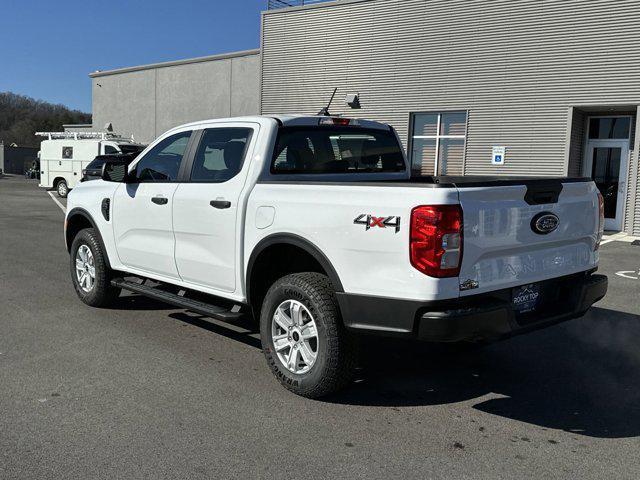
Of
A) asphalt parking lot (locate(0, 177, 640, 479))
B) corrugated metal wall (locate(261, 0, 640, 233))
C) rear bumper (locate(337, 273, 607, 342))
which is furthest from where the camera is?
corrugated metal wall (locate(261, 0, 640, 233))

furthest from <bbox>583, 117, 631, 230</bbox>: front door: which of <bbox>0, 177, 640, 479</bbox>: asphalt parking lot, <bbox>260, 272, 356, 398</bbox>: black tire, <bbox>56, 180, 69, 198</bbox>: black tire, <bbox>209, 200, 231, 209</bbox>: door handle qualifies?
<bbox>56, 180, 69, 198</bbox>: black tire

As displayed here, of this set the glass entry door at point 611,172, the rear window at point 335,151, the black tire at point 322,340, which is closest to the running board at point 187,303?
the black tire at point 322,340

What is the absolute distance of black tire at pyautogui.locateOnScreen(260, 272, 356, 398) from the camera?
13.0 feet

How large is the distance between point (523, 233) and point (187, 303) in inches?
107

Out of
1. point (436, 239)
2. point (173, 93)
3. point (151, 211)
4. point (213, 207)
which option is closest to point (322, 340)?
point (436, 239)

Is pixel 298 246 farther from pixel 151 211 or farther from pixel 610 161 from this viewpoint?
pixel 610 161

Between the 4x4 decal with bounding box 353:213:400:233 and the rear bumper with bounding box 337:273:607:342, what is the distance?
0.44 metres

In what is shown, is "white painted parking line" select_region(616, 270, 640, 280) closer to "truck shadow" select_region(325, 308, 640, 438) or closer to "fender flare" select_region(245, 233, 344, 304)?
"truck shadow" select_region(325, 308, 640, 438)

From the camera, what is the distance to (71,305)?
671cm

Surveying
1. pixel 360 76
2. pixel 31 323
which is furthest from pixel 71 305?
pixel 360 76

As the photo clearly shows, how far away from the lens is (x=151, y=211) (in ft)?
18.2

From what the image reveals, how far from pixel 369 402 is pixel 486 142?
1438cm

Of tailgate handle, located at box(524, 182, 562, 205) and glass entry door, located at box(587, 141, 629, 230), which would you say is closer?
tailgate handle, located at box(524, 182, 562, 205)

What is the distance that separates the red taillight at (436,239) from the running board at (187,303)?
5.82ft
